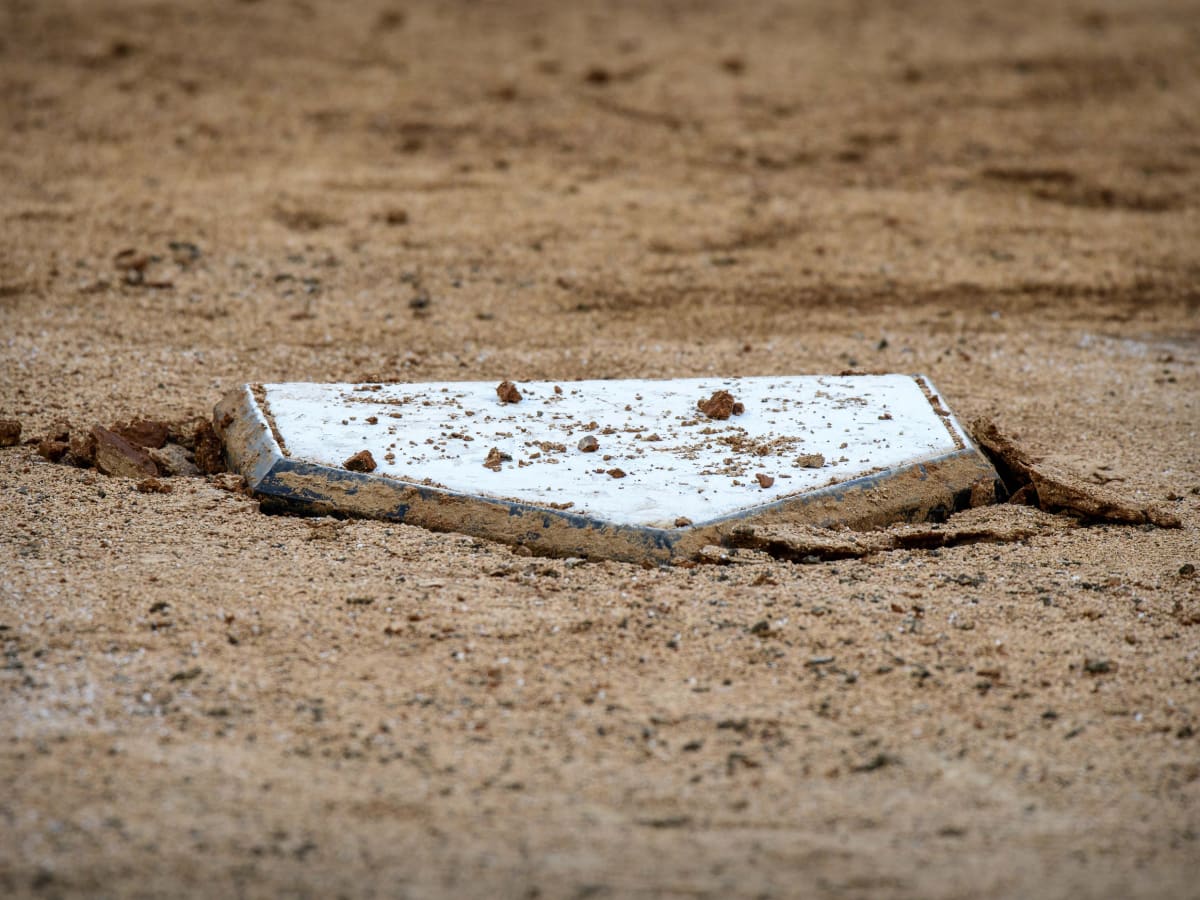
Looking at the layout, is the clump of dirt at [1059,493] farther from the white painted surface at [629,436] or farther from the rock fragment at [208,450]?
the rock fragment at [208,450]

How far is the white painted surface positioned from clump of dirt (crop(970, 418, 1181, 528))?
0.16 metres

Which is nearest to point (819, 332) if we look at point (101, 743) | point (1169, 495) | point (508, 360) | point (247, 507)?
point (508, 360)

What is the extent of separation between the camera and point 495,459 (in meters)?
2.79

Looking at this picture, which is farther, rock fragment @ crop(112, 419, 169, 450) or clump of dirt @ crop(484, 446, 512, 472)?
rock fragment @ crop(112, 419, 169, 450)

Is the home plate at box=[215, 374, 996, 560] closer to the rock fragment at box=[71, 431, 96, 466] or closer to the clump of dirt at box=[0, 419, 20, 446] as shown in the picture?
the rock fragment at box=[71, 431, 96, 466]

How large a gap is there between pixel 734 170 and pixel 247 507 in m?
3.50

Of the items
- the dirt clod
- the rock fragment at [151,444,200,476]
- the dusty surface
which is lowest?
the rock fragment at [151,444,200,476]

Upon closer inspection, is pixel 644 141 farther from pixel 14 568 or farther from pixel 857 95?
pixel 14 568

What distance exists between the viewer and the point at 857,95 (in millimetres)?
6625

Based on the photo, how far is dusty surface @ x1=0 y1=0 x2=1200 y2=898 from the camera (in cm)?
183

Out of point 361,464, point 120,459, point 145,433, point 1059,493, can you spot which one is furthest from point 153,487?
point 1059,493

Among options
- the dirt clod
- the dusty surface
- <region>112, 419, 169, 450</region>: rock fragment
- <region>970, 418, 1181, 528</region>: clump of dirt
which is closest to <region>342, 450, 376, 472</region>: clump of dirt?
the dusty surface

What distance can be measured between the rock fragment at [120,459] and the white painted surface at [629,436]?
31 cm

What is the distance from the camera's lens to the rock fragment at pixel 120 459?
2.92 m
